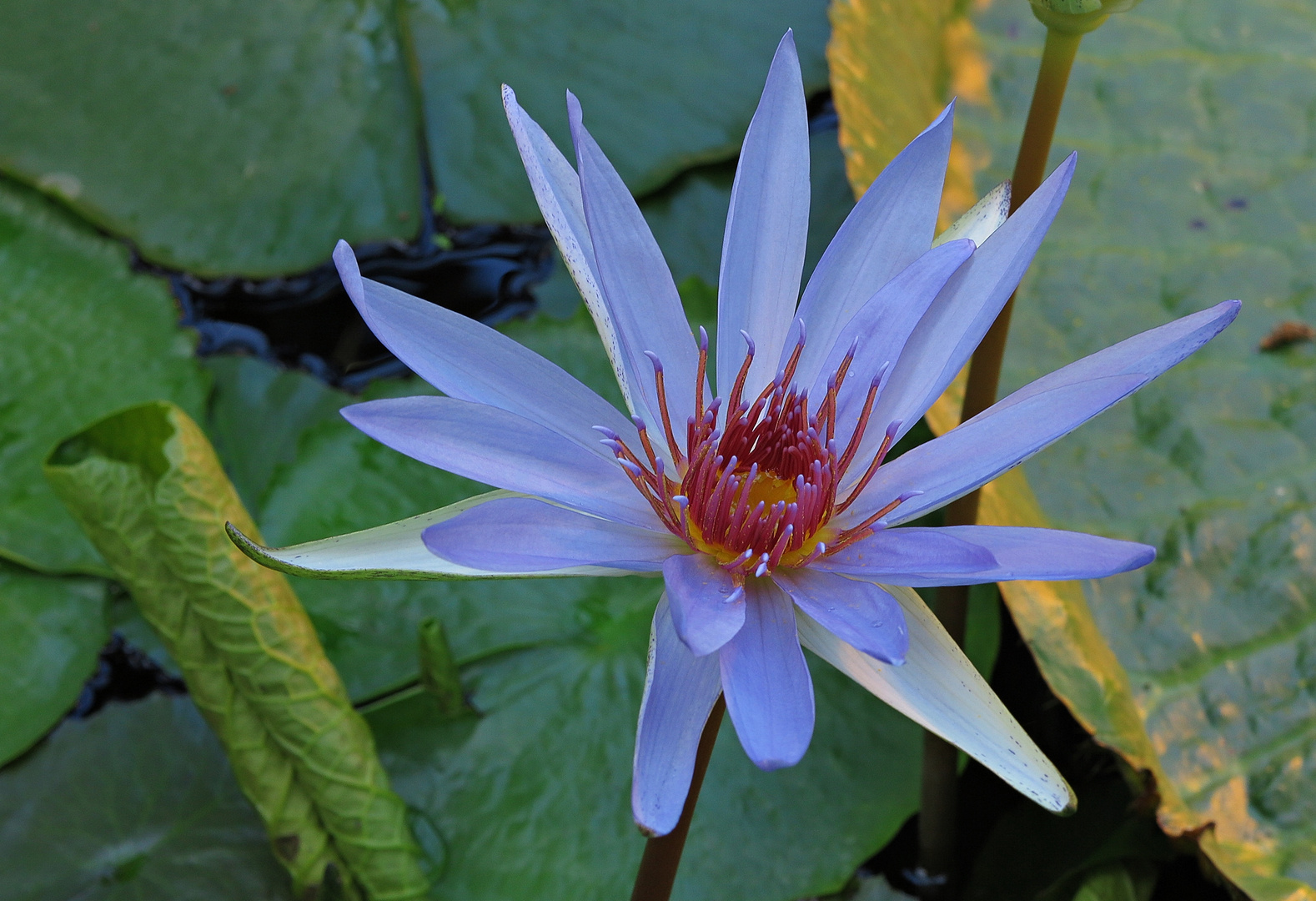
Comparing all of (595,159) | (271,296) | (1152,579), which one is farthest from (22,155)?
(1152,579)

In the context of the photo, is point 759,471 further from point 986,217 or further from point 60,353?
point 60,353

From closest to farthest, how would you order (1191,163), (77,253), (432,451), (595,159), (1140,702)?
(432,451) → (595,159) → (1140,702) → (1191,163) → (77,253)

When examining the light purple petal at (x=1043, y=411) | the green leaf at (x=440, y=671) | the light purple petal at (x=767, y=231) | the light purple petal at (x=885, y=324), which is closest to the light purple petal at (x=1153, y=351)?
the light purple petal at (x=1043, y=411)

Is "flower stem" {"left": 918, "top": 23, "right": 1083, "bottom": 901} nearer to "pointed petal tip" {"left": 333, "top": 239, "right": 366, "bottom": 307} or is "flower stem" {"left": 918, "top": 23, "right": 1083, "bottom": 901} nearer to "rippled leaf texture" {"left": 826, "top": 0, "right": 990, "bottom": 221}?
"rippled leaf texture" {"left": 826, "top": 0, "right": 990, "bottom": 221}

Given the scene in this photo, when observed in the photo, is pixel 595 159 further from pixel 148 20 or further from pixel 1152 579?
pixel 148 20

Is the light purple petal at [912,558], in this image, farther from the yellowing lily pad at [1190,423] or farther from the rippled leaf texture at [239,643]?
the rippled leaf texture at [239,643]

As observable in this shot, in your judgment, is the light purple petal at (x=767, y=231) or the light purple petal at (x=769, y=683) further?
the light purple petal at (x=767, y=231)

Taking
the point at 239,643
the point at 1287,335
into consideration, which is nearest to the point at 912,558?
the point at 239,643
